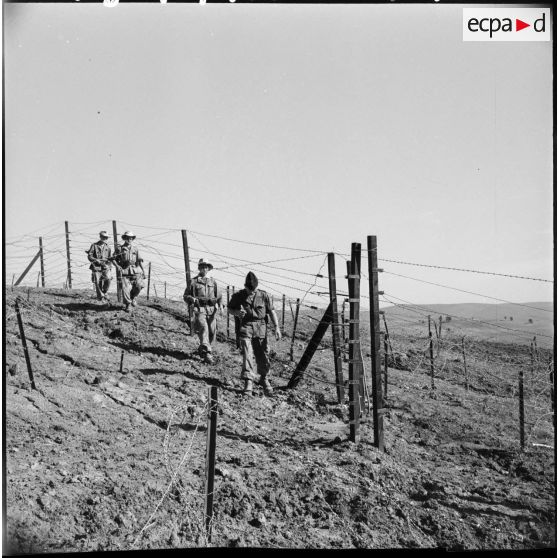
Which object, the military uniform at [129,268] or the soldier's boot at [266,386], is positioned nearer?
the soldier's boot at [266,386]

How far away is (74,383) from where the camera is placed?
8.22m

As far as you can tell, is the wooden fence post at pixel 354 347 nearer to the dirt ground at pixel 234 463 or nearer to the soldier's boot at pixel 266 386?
the dirt ground at pixel 234 463

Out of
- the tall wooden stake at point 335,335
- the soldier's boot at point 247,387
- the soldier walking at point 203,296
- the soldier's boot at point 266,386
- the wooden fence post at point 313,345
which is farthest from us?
the soldier walking at point 203,296

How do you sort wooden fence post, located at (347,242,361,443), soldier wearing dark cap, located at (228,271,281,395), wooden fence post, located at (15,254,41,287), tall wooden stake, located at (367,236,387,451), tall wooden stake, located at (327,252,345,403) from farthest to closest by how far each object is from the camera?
wooden fence post, located at (15,254,41,287) < tall wooden stake, located at (327,252,345,403) < soldier wearing dark cap, located at (228,271,281,395) < wooden fence post, located at (347,242,361,443) < tall wooden stake, located at (367,236,387,451)

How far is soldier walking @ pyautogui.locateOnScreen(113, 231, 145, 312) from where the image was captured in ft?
40.0

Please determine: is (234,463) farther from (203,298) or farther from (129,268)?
(129,268)

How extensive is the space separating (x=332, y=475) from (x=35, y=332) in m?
6.55

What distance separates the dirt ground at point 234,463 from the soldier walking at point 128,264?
1904 millimetres

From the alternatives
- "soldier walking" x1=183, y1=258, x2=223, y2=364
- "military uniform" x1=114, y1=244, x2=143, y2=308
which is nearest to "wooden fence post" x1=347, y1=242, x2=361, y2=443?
"soldier walking" x1=183, y1=258, x2=223, y2=364

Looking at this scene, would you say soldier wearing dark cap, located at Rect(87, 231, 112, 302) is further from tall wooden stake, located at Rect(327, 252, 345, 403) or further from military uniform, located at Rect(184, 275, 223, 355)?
tall wooden stake, located at Rect(327, 252, 345, 403)

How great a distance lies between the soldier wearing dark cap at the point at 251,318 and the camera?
8.92 m

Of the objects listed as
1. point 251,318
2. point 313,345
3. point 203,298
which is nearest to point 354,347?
point 313,345

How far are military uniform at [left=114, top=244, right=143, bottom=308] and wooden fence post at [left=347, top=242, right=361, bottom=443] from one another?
20.3 feet

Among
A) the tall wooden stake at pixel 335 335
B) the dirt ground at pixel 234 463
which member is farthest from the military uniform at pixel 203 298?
the tall wooden stake at pixel 335 335
